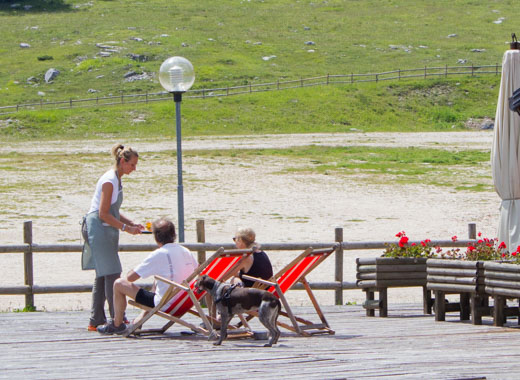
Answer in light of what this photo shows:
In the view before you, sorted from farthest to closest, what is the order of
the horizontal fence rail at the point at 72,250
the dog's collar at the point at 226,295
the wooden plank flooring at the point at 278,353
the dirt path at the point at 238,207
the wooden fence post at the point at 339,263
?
the dirt path at the point at 238,207 → the wooden fence post at the point at 339,263 → the horizontal fence rail at the point at 72,250 → the dog's collar at the point at 226,295 → the wooden plank flooring at the point at 278,353

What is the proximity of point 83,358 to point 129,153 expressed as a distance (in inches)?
80.4

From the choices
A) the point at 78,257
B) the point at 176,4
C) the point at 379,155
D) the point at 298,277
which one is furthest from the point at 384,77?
the point at 298,277

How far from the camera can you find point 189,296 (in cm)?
777

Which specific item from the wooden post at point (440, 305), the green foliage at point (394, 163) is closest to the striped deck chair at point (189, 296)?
the wooden post at point (440, 305)

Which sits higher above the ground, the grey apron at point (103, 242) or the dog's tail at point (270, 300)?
the grey apron at point (103, 242)

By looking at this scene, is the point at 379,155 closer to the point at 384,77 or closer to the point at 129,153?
the point at 384,77

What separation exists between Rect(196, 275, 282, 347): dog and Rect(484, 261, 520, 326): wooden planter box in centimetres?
220

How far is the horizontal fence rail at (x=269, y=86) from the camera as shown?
5419cm

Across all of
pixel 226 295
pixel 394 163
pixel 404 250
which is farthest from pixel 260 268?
pixel 394 163

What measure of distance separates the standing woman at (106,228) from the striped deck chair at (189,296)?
19.2 inches

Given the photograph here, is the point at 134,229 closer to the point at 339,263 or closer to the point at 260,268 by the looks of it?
the point at 260,268

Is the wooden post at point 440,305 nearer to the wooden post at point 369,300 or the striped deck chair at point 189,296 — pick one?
the wooden post at point 369,300

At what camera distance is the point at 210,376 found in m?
5.95

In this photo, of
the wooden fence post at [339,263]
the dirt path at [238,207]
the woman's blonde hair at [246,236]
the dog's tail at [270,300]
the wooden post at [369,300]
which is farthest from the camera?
the dirt path at [238,207]
